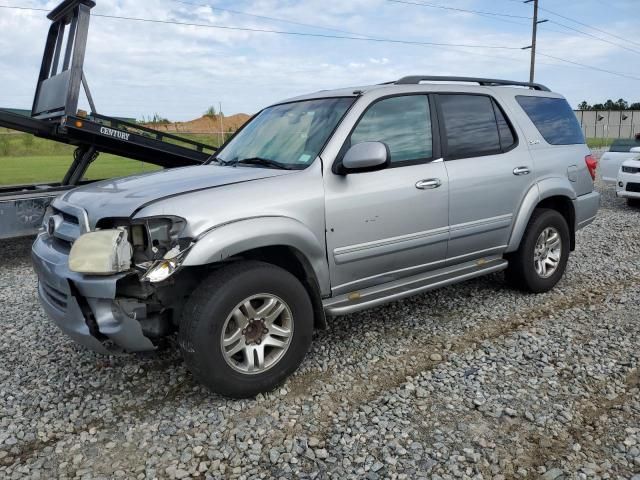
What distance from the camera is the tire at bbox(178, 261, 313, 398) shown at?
2.75 metres

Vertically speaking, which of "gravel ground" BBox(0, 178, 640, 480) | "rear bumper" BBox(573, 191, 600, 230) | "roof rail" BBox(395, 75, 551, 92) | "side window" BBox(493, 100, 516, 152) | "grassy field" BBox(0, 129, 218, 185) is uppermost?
"roof rail" BBox(395, 75, 551, 92)

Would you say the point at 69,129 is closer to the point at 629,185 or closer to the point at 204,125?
the point at 629,185

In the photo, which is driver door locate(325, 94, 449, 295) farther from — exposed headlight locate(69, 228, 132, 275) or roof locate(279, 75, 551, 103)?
exposed headlight locate(69, 228, 132, 275)

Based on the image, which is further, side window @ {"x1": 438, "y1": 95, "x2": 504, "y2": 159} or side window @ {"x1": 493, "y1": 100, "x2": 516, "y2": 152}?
side window @ {"x1": 493, "y1": 100, "x2": 516, "y2": 152}

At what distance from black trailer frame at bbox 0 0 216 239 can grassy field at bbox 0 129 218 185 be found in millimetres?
753

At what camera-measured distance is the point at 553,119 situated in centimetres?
486

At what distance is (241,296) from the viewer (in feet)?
9.31

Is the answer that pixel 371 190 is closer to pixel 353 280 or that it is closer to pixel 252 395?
pixel 353 280

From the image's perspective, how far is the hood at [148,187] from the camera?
2820mm

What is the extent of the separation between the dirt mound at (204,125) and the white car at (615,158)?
9.73 m

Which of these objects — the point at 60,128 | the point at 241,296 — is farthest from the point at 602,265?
the point at 60,128

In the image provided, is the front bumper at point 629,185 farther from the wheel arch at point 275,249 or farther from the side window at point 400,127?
the wheel arch at point 275,249

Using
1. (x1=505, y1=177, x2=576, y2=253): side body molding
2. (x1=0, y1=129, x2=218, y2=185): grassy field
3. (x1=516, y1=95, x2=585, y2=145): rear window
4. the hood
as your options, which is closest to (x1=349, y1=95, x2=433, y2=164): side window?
the hood

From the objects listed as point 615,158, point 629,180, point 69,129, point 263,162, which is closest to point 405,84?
point 263,162
